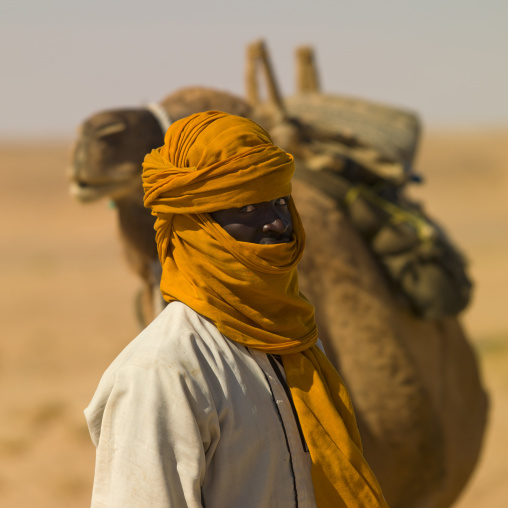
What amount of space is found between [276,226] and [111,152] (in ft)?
4.36

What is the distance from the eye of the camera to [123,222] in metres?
3.06

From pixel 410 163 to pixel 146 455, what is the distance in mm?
2927

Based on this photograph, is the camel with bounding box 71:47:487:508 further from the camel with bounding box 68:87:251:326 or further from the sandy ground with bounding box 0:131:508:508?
the sandy ground with bounding box 0:131:508:508

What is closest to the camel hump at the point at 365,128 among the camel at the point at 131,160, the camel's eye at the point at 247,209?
the camel at the point at 131,160

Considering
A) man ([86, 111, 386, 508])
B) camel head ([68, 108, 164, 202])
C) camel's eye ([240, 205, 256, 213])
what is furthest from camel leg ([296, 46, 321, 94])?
camel's eye ([240, 205, 256, 213])

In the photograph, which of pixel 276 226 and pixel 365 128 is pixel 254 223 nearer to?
pixel 276 226

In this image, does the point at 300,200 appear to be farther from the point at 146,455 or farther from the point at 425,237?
the point at 146,455

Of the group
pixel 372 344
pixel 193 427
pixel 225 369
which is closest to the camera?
pixel 193 427

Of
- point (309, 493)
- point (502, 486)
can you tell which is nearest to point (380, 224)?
point (309, 493)

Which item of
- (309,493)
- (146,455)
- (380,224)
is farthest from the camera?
(380,224)

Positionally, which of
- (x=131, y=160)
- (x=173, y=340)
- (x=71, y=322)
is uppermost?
(x=173, y=340)

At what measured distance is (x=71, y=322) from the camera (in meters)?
13.4

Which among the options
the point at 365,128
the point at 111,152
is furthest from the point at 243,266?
the point at 365,128

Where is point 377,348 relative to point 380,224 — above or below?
below
